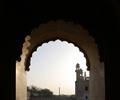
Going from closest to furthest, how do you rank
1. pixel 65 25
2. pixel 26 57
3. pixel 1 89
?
pixel 1 89 → pixel 65 25 → pixel 26 57

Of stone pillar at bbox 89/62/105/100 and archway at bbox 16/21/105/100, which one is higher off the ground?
archway at bbox 16/21/105/100

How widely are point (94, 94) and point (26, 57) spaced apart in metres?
2.45

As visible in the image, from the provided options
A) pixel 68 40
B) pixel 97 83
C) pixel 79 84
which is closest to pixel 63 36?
pixel 68 40

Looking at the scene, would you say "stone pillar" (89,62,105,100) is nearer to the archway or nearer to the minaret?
the archway

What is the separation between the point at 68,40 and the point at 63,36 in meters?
0.30

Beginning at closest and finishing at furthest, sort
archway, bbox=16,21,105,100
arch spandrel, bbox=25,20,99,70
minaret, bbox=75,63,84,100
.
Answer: archway, bbox=16,21,105,100 → arch spandrel, bbox=25,20,99,70 → minaret, bbox=75,63,84,100

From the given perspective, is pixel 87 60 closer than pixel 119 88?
No

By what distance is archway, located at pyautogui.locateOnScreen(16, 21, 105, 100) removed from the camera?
13.2 metres

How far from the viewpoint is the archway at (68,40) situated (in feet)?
43.2

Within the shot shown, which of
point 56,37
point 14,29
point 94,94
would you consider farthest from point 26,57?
point 14,29

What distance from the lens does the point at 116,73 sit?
10.7m

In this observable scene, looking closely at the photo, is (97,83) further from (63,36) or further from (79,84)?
(79,84)

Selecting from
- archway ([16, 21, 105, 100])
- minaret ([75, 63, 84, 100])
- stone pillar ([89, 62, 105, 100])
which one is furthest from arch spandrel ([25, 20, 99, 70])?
minaret ([75, 63, 84, 100])

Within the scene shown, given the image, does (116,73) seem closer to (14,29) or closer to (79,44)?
(14,29)
